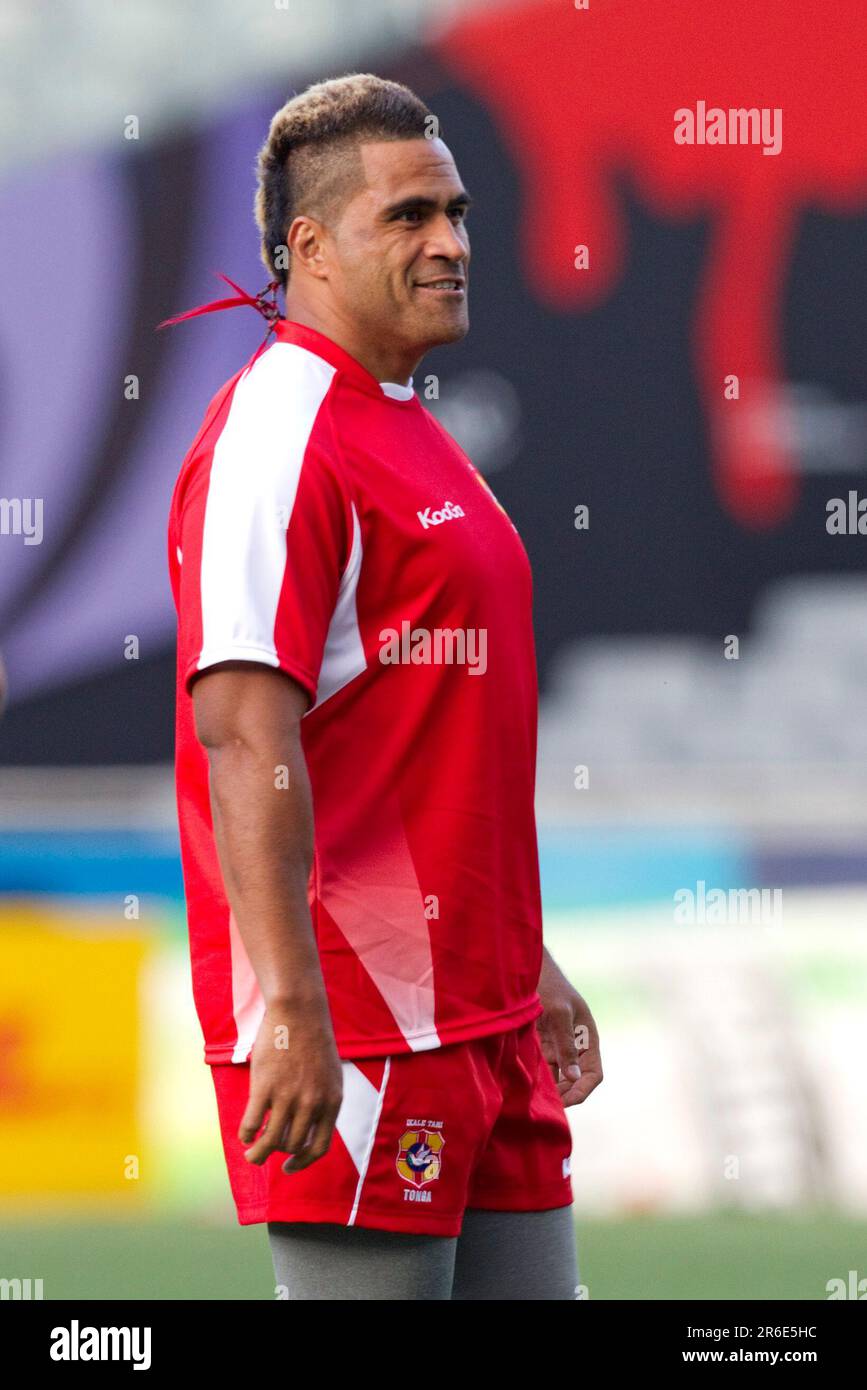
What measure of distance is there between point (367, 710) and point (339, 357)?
40cm

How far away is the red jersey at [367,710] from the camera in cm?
205

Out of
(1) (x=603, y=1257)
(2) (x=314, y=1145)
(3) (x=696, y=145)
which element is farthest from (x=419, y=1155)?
(3) (x=696, y=145)

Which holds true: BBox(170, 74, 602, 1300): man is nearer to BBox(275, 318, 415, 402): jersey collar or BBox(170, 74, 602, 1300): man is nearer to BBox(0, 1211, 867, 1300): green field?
BBox(275, 318, 415, 402): jersey collar

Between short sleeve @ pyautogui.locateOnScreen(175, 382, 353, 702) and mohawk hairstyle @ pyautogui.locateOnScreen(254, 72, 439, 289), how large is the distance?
35cm

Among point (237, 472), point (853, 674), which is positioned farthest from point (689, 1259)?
point (237, 472)

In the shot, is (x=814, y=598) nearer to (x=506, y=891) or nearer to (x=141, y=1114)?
(x=141, y=1114)

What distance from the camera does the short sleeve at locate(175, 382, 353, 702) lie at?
1997 mm

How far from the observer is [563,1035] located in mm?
2498

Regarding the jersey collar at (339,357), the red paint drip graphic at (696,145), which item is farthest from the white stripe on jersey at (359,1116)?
the red paint drip graphic at (696,145)

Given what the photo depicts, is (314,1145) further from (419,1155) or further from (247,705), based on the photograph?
(247,705)

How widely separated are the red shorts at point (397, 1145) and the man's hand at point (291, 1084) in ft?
0.38

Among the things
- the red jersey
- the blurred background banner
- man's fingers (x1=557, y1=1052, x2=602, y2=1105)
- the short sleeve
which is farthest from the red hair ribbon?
the blurred background banner

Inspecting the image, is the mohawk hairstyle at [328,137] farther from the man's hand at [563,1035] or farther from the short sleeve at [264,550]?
the man's hand at [563,1035]

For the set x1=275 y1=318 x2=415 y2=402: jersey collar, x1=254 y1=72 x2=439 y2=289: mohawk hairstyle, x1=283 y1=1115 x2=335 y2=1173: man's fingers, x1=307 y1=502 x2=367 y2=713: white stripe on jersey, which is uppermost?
x1=254 y1=72 x2=439 y2=289: mohawk hairstyle
